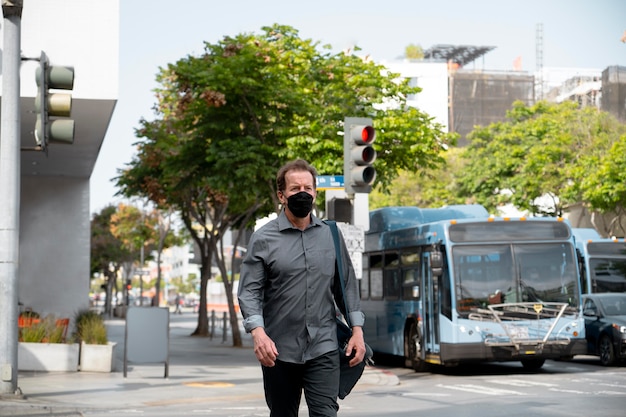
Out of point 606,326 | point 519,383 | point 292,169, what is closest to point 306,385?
point 292,169

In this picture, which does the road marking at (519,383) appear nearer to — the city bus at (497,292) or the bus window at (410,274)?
the city bus at (497,292)

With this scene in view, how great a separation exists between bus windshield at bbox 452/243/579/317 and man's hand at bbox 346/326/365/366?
14.1 metres

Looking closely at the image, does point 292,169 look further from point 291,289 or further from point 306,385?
point 306,385

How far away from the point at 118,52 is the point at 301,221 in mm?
13633

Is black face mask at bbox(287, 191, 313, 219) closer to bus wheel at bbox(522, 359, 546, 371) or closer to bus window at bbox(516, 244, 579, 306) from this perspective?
bus window at bbox(516, 244, 579, 306)

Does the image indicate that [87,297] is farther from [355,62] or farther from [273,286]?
[273,286]

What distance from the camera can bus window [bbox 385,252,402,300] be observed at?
896 inches

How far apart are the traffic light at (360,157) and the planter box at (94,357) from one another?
6029 mm

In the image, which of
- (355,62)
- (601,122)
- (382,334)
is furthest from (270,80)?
(601,122)

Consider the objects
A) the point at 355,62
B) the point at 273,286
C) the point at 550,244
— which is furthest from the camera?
the point at 355,62

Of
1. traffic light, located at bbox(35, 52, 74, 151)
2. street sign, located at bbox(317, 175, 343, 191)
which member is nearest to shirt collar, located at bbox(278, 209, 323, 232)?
traffic light, located at bbox(35, 52, 74, 151)

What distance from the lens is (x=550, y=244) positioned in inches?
812

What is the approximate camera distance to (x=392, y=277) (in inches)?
912

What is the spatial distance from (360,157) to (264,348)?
1006 cm
